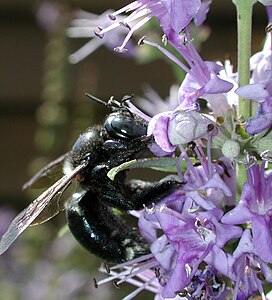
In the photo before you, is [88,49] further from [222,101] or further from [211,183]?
[211,183]

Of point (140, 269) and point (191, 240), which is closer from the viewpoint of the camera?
point (191, 240)

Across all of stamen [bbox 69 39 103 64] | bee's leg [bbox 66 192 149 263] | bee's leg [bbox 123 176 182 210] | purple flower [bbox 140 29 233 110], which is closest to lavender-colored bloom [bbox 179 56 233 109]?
purple flower [bbox 140 29 233 110]

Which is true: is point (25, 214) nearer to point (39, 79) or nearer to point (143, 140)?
point (143, 140)

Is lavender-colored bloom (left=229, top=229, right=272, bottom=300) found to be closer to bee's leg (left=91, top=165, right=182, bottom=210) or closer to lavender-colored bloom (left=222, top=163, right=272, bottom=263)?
lavender-colored bloom (left=222, top=163, right=272, bottom=263)

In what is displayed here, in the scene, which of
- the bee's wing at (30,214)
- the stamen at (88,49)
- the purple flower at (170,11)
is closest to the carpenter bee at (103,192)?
the bee's wing at (30,214)

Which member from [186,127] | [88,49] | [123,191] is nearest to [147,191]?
[123,191]

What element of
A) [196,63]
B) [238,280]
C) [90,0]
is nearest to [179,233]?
[238,280]

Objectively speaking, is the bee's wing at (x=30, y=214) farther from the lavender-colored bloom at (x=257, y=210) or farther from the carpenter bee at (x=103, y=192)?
the lavender-colored bloom at (x=257, y=210)
